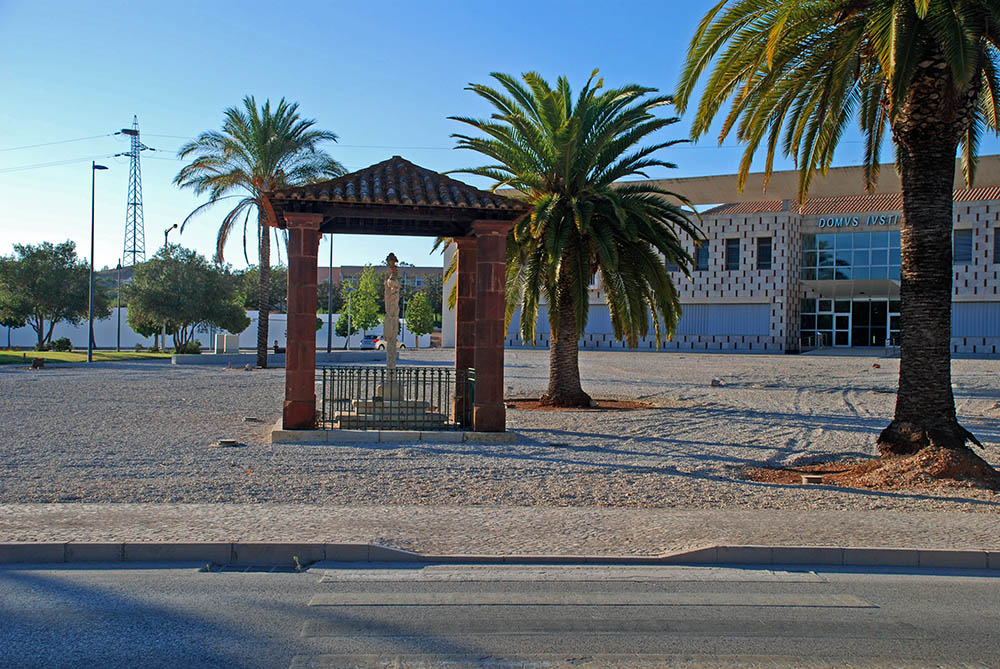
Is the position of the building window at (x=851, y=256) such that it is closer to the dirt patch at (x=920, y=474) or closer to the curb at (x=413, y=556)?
the dirt patch at (x=920, y=474)

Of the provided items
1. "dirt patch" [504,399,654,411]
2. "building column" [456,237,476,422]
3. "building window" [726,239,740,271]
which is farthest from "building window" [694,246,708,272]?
"building column" [456,237,476,422]

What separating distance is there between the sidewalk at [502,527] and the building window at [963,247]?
137 feet

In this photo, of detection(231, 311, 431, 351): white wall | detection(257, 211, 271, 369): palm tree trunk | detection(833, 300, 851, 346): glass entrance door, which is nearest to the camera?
detection(257, 211, 271, 369): palm tree trunk

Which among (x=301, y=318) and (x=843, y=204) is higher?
(x=843, y=204)

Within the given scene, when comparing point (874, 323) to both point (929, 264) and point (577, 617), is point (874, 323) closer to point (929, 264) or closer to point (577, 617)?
point (929, 264)

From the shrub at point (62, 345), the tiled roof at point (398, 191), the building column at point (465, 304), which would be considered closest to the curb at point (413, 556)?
the tiled roof at point (398, 191)

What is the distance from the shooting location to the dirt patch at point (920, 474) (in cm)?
1017

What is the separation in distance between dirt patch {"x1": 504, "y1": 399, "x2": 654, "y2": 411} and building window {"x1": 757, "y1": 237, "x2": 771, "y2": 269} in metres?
30.5

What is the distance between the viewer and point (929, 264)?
11125mm

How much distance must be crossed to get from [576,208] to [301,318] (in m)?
6.99

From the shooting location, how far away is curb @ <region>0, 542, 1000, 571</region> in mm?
6773

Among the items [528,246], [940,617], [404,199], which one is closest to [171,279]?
[528,246]

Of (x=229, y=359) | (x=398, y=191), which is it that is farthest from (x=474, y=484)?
(x=229, y=359)

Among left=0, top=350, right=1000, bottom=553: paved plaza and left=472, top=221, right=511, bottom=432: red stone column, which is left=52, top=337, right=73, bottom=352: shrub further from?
left=472, top=221, right=511, bottom=432: red stone column
